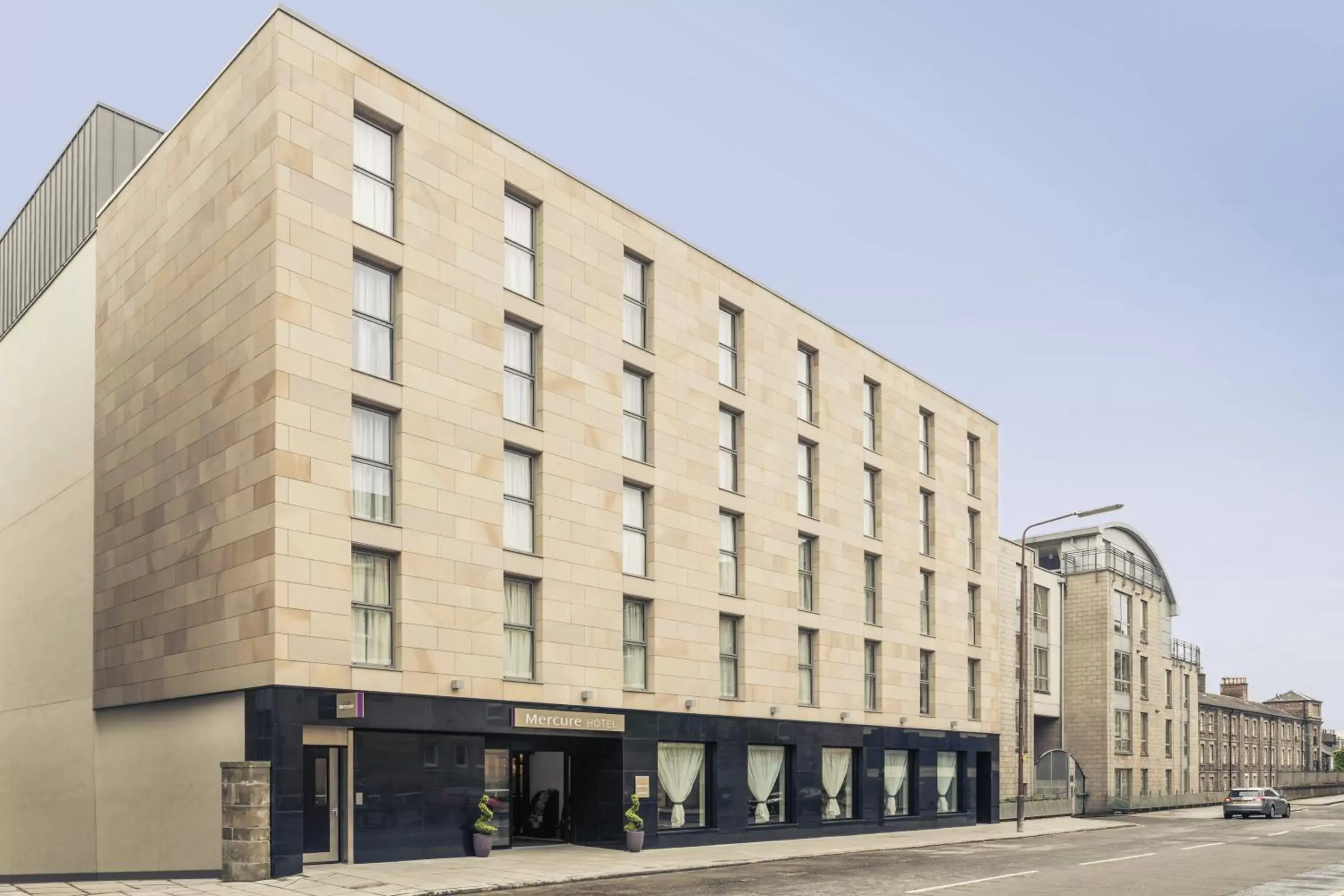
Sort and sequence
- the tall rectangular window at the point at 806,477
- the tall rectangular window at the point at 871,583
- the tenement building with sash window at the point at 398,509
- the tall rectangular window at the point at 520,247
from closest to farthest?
the tenement building with sash window at the point at 398,509 < the tall rectangular window at the point at 520,247 < the tall rectangular window at the point at 806,477 < the tall rectangular window at the point at 871,583

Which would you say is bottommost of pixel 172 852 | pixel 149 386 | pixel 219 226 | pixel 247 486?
pixel 172 852

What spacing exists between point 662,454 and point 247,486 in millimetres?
12800

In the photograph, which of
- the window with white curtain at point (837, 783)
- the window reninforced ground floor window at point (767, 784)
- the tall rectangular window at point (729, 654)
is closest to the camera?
the tall rectangular window at point (729, 654)

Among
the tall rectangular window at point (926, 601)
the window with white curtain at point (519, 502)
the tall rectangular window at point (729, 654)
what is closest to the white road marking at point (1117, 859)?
the tall rectangular window at point (729, 654)

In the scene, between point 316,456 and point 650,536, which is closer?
point 316,456

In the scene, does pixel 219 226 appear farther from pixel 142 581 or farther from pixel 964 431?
pixel 964 431

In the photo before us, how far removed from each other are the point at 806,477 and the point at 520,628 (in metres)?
14.7

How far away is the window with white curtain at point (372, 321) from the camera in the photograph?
28.4 metres

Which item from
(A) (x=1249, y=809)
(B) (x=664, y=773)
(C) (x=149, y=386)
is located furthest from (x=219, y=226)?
(A) (x=1249, y=809)

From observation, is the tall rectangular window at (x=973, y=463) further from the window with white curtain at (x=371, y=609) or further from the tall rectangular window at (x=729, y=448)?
the window with white curtain at (x=371, y=609)

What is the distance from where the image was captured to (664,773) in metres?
35.2

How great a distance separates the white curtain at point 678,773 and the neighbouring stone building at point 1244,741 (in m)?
64.8

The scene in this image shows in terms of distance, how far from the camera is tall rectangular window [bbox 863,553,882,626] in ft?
149

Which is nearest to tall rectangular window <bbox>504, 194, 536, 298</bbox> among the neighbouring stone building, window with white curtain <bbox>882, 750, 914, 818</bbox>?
window with white curtain <bbox>882, 750, 914, 818</bbox>
